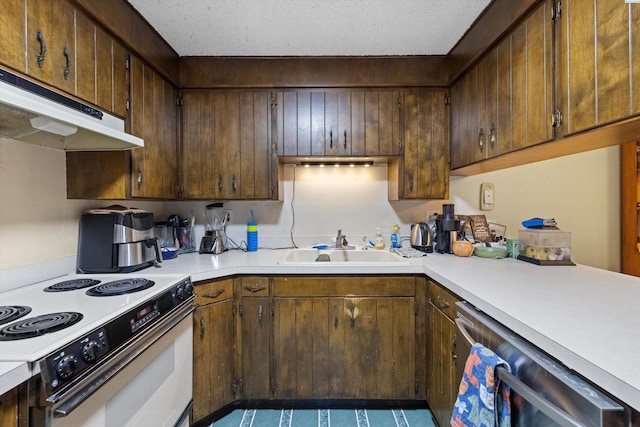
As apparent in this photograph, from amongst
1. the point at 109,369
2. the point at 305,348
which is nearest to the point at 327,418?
the point at 305,348

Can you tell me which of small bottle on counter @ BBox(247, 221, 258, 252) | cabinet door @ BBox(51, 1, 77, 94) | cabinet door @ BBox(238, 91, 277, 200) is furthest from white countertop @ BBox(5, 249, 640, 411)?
cabinet door @ BBox(51, 1, 77, 94)

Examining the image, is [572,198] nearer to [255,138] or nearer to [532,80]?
[532,80]

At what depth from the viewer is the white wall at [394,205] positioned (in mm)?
2002

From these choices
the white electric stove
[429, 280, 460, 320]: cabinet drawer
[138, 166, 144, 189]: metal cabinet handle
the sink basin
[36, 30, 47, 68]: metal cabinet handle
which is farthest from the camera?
the sink basin

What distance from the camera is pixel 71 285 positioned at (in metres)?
1.23

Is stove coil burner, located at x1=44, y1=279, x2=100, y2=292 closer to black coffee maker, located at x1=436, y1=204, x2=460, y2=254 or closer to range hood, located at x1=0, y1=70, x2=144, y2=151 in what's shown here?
range hood, located at x1=0, y1=70, x2=144, y2=151

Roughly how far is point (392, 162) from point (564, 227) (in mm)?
1447

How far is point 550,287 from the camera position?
1.11 m

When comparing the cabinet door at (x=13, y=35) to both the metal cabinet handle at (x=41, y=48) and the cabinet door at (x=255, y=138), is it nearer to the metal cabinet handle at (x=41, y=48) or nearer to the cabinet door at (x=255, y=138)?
the metal cabinet handle at (x=41, y=48)

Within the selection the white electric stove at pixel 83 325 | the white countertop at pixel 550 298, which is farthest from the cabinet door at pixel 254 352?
the white electric stove at pixel 83 325

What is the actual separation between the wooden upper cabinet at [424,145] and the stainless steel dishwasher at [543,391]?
1237 mm

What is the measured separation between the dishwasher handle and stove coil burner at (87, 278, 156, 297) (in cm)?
137

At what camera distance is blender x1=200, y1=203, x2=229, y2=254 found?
2.05 m

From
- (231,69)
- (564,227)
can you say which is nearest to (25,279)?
(231,69)
